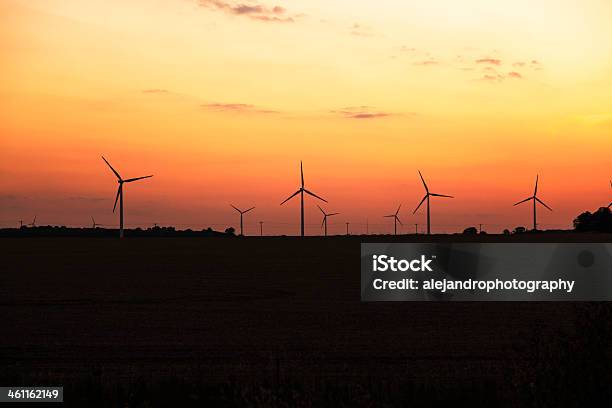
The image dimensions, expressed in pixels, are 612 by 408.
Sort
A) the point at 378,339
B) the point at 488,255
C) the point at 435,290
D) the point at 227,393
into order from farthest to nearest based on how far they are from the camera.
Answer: the point at 488,255 < the point at 435,290 < the point at 378,339 < the point at 227,393

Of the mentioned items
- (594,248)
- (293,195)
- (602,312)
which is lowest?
(602,312)

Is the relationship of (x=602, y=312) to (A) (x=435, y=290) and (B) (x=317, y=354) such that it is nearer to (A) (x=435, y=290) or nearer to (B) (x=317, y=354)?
(B) (x=317, y=354)

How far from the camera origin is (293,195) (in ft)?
604

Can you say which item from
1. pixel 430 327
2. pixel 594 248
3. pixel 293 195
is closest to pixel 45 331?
pixel 430 327

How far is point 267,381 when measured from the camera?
26.2 meters

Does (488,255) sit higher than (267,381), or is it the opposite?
(488,255)

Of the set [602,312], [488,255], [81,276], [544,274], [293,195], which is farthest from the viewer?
[293,195]

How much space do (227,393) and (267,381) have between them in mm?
1221

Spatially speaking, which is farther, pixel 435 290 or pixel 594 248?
pixel 594 248

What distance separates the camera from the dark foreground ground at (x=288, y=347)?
813 inches

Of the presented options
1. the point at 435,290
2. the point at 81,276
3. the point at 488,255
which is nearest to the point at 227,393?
the point at 435,290

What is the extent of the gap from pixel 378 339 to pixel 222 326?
960cm

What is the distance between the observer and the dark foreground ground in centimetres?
2066

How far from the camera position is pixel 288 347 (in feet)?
125
